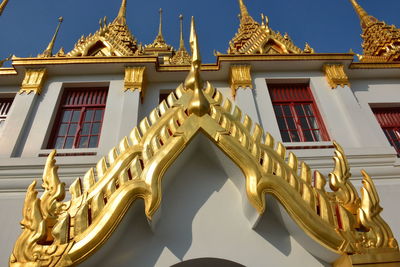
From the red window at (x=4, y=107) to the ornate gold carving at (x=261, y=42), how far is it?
17.7 feet

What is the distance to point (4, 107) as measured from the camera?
668cm

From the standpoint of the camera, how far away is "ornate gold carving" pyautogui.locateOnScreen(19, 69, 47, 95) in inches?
249

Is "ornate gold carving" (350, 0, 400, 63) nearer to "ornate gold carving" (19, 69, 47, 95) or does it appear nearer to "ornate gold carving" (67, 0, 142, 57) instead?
"ornate gold carving" (67, 0, 142, 57)

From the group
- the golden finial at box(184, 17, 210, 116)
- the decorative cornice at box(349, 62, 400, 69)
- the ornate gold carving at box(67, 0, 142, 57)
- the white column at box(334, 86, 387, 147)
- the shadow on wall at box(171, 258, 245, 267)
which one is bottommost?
the shadow on wall at box(171, 258, 245, 267)

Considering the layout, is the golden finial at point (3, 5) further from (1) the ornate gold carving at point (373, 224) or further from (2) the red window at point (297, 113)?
(1) the ornate gold carving at point (373, 224)

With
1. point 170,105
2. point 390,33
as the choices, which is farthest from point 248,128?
point 390,33

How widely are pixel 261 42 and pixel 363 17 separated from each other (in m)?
5.06

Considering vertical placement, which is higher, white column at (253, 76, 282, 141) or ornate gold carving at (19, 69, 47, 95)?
ornate gold carving at (19, 69, 47, 95)

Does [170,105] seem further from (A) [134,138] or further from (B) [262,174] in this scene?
(B) [262,174]

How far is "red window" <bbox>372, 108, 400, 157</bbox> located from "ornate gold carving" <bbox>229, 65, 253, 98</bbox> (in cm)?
310

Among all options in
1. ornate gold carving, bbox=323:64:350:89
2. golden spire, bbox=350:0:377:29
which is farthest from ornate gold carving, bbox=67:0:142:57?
golden spire, bbox=350:0:377:29

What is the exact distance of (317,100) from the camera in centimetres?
656

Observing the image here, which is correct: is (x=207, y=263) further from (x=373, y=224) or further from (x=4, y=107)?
(x=4, y=107)

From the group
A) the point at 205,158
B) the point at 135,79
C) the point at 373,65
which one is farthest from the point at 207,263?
the point at 373,65
